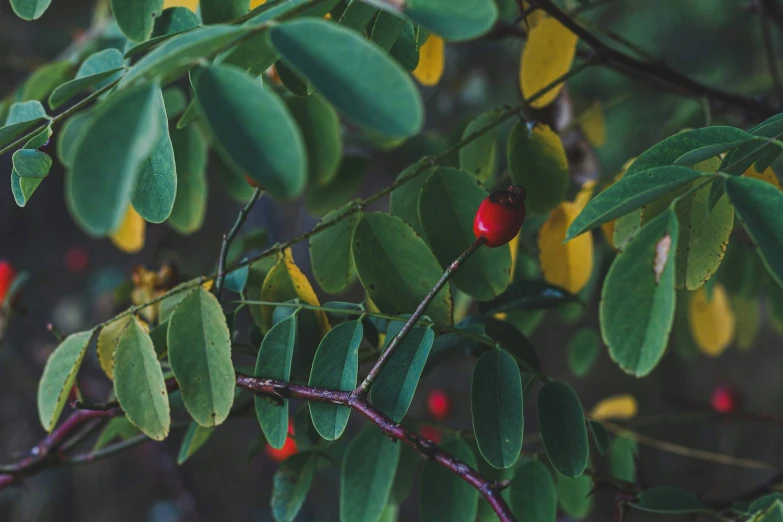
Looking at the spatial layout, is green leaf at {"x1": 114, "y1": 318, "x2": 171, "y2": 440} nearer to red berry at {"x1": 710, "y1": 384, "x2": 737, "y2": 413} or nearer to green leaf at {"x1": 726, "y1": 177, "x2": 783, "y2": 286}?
green leaf at {"x1": 726, "y1": 177, "x2": 783, "y2": 286}

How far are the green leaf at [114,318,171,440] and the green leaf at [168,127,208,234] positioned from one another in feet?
0.82

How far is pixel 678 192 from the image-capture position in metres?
0.39

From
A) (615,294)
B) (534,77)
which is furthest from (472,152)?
(615,294)

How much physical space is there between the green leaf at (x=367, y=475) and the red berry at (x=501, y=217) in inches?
7.0

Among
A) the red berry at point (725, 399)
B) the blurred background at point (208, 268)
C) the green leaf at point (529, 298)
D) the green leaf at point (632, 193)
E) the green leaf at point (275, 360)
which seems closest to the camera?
the green leaf at point (632, 193)

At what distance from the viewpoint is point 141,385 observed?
0.45 meters

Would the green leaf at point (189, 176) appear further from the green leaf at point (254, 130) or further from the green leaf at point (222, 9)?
the green leaf at point (254, 130)

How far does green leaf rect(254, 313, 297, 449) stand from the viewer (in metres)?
0.43

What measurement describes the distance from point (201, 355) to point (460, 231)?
0.65 feet

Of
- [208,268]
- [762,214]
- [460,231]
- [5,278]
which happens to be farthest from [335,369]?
[208,268]

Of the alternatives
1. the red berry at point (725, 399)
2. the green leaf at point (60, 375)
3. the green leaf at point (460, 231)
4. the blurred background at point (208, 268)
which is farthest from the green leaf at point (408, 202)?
the blurred background at point (208, 268)

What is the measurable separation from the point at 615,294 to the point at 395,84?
0.14 meters

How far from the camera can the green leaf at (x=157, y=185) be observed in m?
0.44

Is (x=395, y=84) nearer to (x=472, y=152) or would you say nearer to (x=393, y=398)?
(x=393, y=398)
